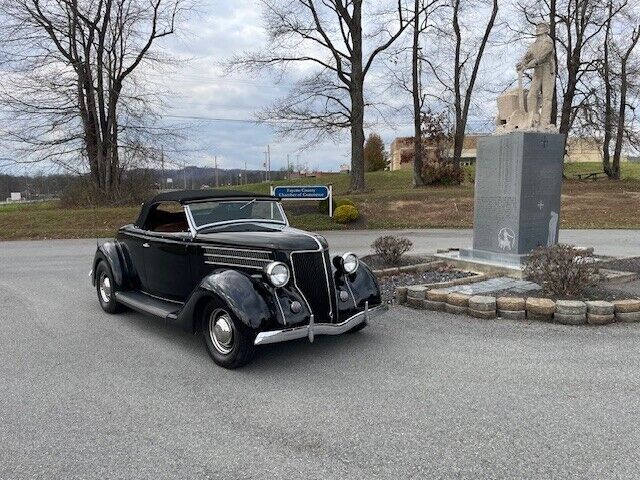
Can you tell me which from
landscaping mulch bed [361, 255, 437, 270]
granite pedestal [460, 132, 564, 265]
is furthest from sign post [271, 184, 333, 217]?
granite pedestal [460, 132, 564, 265]

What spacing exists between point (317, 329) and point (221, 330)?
2.85 feet

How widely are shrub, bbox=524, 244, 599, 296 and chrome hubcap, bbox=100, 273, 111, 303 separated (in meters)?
5.47

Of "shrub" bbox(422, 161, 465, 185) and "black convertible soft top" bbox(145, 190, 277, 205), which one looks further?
"shrub" bbox(422, 161, 465, 185)

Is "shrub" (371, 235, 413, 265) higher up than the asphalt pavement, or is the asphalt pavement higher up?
"shrub" (371, 235, 413, 265)

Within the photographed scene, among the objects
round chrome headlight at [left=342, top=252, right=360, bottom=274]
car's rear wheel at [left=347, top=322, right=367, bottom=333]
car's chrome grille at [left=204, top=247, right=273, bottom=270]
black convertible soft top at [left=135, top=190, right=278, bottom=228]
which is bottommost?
car's rear wheel at [left=347, top=322, right=367, bottom=333]

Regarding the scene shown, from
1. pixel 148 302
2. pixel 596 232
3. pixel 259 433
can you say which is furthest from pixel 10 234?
pixel 596 232

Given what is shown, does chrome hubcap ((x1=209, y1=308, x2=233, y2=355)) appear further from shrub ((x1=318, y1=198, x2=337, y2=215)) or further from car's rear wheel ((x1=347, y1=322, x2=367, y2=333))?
shrub ((x1=318, y1=198, x2=337, y2=215))

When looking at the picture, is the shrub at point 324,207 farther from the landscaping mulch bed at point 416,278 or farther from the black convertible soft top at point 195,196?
the black convertible soft top at point 195,196

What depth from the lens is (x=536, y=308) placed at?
5453 millimetres

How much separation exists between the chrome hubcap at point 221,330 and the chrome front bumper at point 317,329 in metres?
0.41

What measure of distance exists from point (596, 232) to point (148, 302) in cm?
1503

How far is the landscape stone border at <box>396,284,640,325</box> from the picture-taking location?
209 inches

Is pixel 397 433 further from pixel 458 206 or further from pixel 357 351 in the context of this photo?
pixel 458 206

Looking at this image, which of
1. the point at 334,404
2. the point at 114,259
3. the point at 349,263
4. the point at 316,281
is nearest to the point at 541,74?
the point at 349,263
